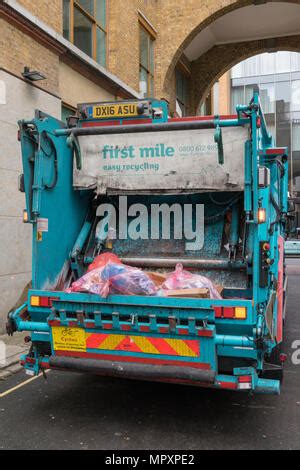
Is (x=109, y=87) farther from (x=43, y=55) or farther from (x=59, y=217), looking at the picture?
(x=59, y=217)

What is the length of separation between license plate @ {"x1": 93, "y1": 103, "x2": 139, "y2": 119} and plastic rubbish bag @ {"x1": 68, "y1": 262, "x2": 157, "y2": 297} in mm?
1703

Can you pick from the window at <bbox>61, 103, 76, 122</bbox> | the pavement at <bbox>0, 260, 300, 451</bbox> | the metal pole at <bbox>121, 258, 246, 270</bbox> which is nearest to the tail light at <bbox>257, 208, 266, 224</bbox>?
the metal pole at <bbox>121, 258, 246, 270</bbox>

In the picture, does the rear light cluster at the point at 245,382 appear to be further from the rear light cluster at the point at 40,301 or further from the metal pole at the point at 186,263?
the rear light cluster at the point at 40,301

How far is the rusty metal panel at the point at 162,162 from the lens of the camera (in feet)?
15.2

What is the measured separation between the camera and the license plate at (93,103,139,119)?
4.97 metres

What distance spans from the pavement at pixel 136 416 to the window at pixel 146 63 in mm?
10404

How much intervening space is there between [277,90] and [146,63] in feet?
93.8

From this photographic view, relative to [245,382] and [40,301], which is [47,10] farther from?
[245,382]

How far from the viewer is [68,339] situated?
13.6 feet

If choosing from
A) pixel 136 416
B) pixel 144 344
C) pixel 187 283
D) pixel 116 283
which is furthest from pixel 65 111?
pixel 136 416

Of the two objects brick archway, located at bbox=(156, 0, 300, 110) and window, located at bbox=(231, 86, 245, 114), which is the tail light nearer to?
brick archway, located at bbox=(156, 0, 300, 110)

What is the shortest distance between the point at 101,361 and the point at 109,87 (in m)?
8.70
